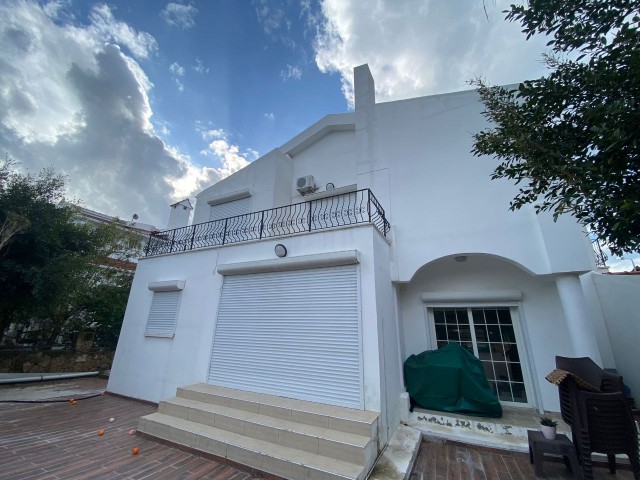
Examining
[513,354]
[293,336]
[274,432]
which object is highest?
[293,336]

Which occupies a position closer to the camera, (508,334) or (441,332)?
(508,334)

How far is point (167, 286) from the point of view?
770 cm

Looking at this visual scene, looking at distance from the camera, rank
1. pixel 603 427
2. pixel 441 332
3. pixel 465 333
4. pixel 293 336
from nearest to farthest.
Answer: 1. pixel 603 427
2. pixel 293 336
3. pixel 465 333
4. pixel 441 332

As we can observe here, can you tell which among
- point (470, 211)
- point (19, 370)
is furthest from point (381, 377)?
point (19, 370)

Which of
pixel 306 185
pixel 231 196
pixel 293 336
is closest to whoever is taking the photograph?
pixel 293 336

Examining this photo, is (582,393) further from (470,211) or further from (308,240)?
(308,240)

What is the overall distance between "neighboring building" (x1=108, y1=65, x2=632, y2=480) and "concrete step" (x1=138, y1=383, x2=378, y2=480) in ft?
1.84

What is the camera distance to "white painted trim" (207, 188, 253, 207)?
33.2ft

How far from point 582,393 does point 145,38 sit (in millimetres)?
12565

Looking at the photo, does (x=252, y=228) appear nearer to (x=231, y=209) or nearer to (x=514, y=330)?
(x=231, y=209)

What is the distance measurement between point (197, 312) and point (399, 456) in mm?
5877

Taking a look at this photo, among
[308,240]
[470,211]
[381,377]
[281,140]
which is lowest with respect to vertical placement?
[381,377]

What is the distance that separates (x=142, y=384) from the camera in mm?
7250

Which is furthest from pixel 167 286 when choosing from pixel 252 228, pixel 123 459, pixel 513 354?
pixel 513 354
